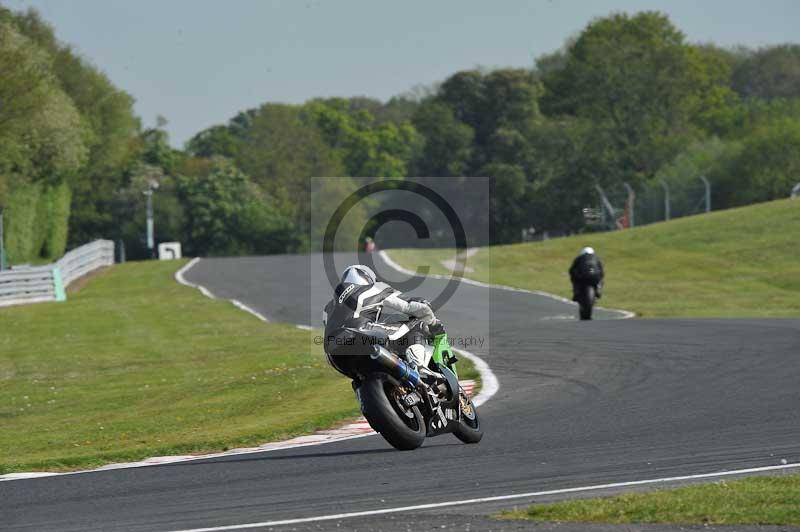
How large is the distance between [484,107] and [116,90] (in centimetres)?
→ 3342

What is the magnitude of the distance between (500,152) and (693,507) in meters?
100

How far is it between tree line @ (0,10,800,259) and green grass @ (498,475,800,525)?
6414cm

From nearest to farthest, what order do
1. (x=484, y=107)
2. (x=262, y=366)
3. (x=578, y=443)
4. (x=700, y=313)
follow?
(x=578, y=443) → (x=262, y=366) → (x=700, y=313) → (x=484, y=107)

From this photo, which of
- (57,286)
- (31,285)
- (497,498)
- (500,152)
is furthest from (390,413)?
(500,152)

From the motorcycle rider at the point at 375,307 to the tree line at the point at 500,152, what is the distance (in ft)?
200

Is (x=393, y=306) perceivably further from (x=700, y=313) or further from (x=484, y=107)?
(x=484, y=107)

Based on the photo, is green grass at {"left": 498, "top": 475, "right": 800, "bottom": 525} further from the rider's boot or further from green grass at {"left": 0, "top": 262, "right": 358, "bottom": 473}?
green grass at {"left": 0, "top": 262, "right": 358, "bottom": 473}

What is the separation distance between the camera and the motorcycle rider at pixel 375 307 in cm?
1096

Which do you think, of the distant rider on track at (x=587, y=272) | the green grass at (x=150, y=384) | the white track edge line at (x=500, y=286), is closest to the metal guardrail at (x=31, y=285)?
the green grass at (x=150, y=384)

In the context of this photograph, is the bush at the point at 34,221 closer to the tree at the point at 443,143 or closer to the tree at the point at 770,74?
the tree at the point at 443,143

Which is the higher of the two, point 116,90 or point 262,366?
point 116,90

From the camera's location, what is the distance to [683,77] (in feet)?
334

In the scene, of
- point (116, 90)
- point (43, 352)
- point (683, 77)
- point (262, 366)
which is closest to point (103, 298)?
point (43, 352)

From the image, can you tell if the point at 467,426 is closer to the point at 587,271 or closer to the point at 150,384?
the point at 150,384
